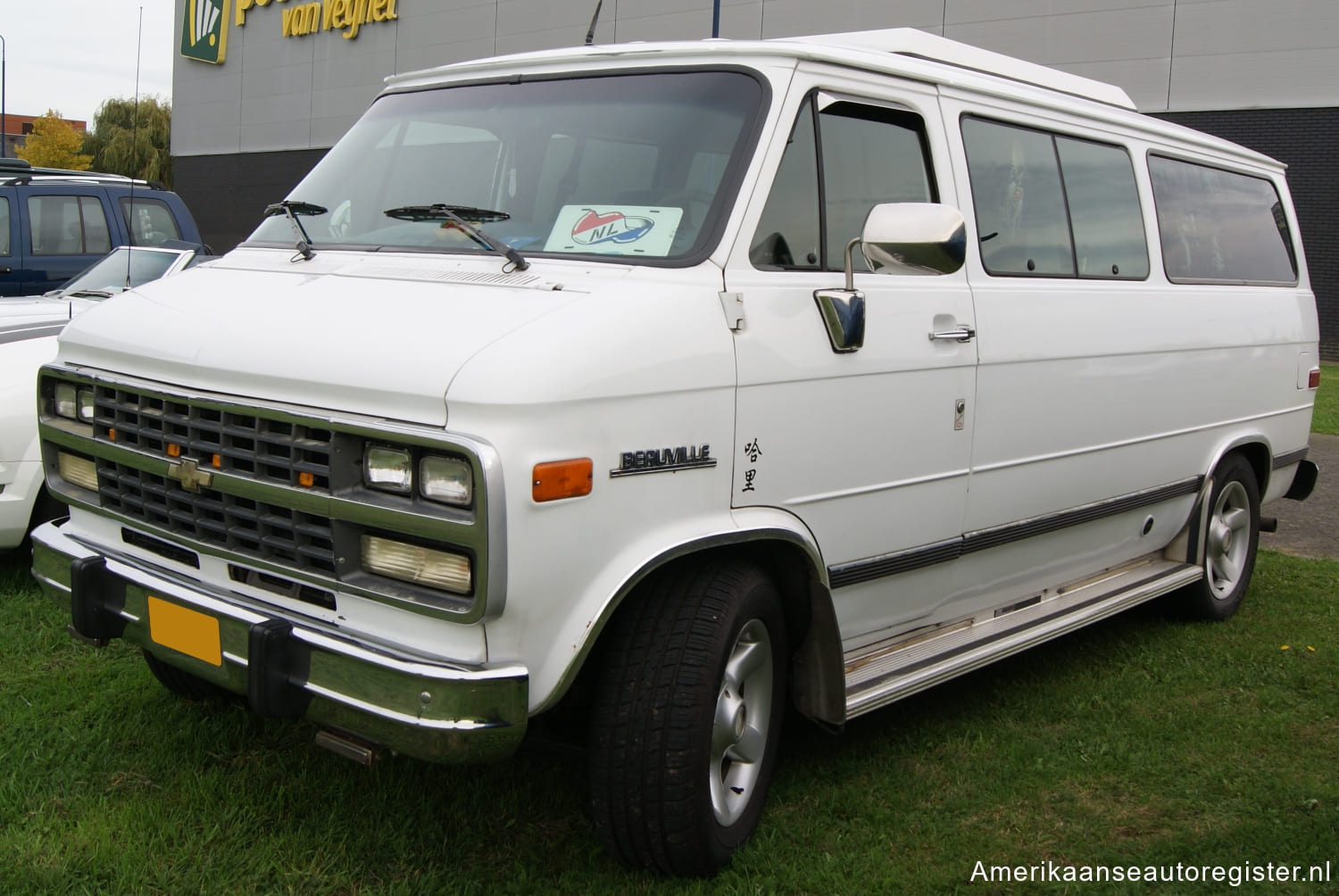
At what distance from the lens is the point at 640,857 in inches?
126

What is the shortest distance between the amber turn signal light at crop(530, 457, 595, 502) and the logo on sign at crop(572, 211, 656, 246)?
81 cm

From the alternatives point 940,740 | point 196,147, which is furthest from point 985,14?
point 196,147

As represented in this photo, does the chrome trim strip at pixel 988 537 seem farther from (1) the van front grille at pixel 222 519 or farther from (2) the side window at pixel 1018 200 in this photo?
(1) the van front grille at pixel 222 519

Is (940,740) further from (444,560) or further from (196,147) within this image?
(196,147)

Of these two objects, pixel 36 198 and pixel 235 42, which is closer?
pixel 36 198

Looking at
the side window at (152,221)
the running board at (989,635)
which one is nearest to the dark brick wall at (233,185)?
the side window at (152,221)

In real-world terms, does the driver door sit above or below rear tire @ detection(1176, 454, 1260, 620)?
above

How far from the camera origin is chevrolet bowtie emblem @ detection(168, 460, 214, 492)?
3.12 m

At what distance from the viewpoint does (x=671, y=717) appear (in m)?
3.06

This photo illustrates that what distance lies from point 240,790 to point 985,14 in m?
20.7

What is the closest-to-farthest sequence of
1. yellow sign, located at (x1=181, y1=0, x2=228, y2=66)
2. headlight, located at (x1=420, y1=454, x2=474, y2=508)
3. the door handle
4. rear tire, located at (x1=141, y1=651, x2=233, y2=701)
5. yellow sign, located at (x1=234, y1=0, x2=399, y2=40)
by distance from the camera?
headlight, located at (x1=420, y1=454, x2=474, y2=508)
the door handle
rear tire, located at (x1=141, y1=651, x2=233, y2=701)
yellow sign, located at (x1=234, y1=0, x2=399, y2=40)
yellow sign, located at (x1=181, y1=0, x2=228, y2=66)

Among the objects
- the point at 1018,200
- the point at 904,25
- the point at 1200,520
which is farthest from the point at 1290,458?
the point at 904,25

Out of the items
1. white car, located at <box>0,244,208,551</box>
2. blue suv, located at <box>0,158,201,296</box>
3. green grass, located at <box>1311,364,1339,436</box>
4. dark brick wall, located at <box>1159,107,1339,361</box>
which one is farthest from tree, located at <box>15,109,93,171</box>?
white car, located at <box>0,244,208,551</box>

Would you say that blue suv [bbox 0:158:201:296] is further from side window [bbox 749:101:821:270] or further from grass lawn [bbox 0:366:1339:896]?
side window [bbox 749:101:821:270]
